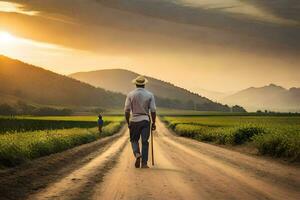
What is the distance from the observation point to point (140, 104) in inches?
613

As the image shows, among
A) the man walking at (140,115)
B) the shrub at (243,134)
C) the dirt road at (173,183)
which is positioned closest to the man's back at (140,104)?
the man walking at (140,115)

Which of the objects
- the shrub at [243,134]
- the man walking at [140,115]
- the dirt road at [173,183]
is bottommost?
the dirt road at [173,183]

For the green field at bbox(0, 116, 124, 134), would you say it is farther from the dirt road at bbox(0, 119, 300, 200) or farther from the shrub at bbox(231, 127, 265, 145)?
the dirt road at bbox(0, 119, 300, 200)

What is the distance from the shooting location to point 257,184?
10.9 meters

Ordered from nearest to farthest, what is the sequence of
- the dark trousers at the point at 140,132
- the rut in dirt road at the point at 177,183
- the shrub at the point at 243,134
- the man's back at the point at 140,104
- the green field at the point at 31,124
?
1. the rut in dirt road at the point at 177,183
2. the dark trousers at the point at 140,132
3. the man's back at the point at 140,104
4. the shrub at the point at 243,134
5. the green field at the point at 31,124

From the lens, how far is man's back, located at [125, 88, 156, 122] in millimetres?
15555

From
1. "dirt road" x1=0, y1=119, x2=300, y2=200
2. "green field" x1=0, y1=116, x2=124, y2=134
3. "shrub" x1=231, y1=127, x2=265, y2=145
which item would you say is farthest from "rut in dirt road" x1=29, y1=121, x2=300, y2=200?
"shrub" x1=231, y1=127, x2=265, y2=145

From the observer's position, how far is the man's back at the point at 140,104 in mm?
15555

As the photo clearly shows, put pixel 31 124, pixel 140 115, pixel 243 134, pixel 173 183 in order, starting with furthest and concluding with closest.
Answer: pixel 31 124
pixel 243 134
pixel 140 115
pixel 173 183

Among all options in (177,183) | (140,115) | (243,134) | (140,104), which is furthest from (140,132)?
(243,134)

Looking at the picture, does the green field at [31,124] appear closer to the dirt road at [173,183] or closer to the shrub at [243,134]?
the shrub at [243,134]

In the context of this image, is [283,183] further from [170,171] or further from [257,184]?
[170,171]

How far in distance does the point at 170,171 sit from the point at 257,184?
315 centimetres

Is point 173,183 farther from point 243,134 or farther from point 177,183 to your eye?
point 243,134
